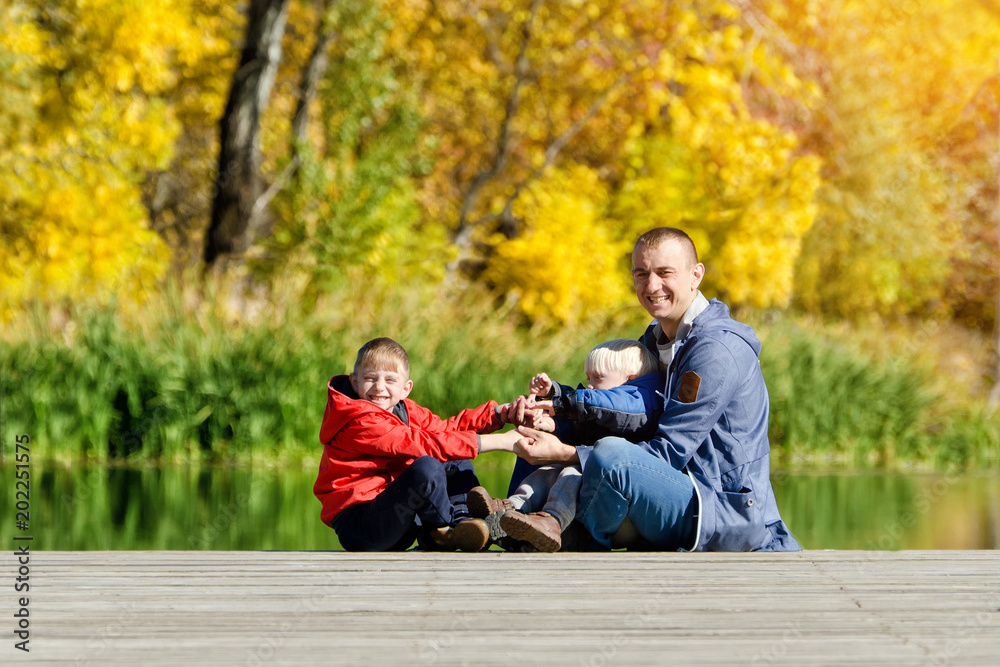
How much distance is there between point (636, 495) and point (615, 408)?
0.29 m

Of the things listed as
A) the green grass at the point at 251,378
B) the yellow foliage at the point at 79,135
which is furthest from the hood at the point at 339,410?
the yellow foliage at the point at 79,135

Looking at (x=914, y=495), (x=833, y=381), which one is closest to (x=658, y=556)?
(x=914, y=495)

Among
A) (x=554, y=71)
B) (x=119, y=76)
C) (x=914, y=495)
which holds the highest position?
(x=554, y=71)

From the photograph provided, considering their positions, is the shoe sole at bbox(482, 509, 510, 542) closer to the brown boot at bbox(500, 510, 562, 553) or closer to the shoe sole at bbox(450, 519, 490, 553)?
the shoe sole at bbox(450, 519, 490, 553)

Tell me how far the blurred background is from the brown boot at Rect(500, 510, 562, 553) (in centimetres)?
264

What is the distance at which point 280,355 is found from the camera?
8.64 metres

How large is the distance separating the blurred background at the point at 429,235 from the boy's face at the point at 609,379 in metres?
2.57

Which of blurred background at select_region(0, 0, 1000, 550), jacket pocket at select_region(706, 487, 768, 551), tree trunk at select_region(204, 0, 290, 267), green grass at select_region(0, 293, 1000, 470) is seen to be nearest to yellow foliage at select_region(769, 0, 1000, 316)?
blurred background at select_region(0, 0, 1000, 550)

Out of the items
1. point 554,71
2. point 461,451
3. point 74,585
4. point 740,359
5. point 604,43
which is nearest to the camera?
point 74,585

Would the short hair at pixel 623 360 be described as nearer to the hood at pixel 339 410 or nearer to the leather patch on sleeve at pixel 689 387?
the leather patch on sleeve at pixel 689 387

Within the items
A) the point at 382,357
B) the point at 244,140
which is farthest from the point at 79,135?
the point at 382,357

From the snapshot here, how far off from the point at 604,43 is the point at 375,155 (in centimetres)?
461

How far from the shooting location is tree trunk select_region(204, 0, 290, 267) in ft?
35.8

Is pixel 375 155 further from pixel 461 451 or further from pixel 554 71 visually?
pixel 461 451
